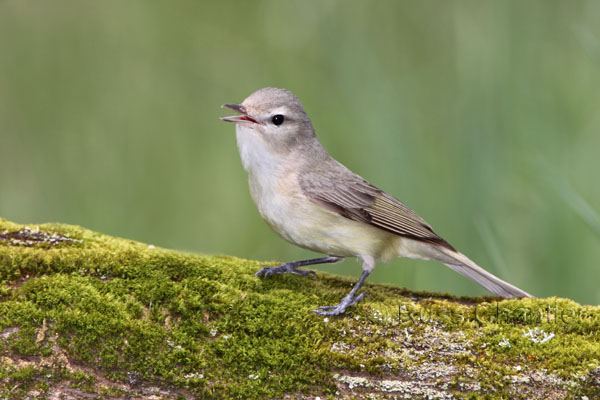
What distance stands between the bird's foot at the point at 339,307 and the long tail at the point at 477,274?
963 millimetres

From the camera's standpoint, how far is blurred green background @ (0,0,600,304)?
14.0ft

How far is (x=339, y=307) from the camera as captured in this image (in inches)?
114

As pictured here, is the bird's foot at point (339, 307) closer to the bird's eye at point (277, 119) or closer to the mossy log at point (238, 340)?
the mossy log at point (238, 340)

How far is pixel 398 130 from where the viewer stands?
4.44m

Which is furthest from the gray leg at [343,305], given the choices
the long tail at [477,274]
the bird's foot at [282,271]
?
the long tail at [477,274]

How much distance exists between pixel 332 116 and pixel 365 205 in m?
1.88

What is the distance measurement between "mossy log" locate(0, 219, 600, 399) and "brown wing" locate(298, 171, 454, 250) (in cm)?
73

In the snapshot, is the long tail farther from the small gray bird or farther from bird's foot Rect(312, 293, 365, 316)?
bird's foot Rect(312, 293, 365, 316)

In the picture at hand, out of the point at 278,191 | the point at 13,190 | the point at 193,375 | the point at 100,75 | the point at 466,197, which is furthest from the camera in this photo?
the point at 100,75

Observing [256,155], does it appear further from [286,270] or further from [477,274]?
[477,274]

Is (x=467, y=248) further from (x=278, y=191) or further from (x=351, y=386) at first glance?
(x=351, y=386)

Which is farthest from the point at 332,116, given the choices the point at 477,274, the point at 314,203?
the point at 477,274

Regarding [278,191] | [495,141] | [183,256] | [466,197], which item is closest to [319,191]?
[278,191]

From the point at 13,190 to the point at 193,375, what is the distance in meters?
3.83
